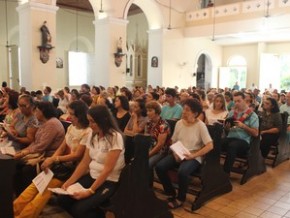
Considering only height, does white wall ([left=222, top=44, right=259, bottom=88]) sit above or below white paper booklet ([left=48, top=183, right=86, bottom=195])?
above

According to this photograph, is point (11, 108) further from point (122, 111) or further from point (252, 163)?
point (252, 163)

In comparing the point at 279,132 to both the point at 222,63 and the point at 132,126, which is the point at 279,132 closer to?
the point at 132,126

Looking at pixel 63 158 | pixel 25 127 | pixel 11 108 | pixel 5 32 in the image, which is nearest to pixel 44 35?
pixel 5 32

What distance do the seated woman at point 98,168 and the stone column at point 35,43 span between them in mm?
7917

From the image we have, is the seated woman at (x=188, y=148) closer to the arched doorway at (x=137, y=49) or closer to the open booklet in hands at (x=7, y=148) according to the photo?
the open booklet in hands at (x=7, y=148)

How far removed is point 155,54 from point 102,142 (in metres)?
12.1

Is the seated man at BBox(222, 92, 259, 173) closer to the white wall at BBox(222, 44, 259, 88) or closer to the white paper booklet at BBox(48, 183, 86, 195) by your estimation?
the white paper booklet at BBox(48, 183, 86, 195)

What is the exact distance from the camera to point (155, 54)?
572 inches

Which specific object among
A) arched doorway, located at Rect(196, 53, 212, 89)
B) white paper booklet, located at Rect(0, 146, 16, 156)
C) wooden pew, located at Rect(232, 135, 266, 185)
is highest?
arched doorway, located at Rect(196, 53, 212, 89)

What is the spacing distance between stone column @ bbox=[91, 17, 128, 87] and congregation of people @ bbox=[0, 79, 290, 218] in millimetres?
7304

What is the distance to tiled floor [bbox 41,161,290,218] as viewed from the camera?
3.47 m

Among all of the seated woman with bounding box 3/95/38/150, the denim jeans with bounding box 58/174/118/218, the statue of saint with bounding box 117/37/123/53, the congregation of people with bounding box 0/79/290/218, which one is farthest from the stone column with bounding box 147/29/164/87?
the denim jeans with bounding box 58/174/118/218

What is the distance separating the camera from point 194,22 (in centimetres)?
1505

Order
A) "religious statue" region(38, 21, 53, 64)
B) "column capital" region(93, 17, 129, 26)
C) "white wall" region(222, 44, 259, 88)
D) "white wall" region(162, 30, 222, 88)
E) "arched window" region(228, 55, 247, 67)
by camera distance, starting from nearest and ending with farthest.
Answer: "religious statue" region(38, 21, 53, 64), "column capital" region(93, 17, 129, 26), "white wall" region(162, 30, 222, 88), "white wall" region(222, 44, 259, 88), "arched window" region(228, 55, 247, 67)
